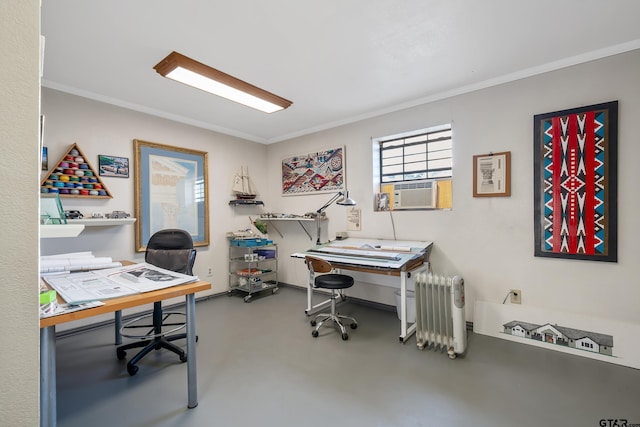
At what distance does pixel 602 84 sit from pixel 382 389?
3.13 m

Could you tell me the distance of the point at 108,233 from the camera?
10.7 feet

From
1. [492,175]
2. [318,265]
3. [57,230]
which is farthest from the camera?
[318,265]

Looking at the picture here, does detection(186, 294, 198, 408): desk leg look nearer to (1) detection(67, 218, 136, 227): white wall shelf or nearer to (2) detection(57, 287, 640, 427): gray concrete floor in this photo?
(2) detection(57, 287, 640, 427): gray concrete floor

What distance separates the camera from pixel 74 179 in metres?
Answer: 2.96

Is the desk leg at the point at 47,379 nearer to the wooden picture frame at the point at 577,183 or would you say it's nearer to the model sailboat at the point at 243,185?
the model sailboat at the point at 243,185

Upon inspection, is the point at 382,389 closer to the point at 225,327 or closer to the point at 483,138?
the point at 225,327

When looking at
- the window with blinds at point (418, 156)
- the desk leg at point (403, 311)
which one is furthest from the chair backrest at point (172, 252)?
the window with blinds at point (418, 156)

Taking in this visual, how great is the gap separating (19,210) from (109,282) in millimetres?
1241

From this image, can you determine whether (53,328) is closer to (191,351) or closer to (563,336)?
(191,351)

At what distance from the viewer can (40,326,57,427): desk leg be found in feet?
4.01

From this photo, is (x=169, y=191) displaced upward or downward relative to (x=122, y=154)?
downward

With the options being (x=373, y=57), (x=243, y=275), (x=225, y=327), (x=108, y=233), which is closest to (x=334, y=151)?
(x=373, y=57)

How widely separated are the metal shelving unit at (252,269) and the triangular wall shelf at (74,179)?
1.93 meters

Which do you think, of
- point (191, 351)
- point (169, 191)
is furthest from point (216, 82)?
point (191, 351)
